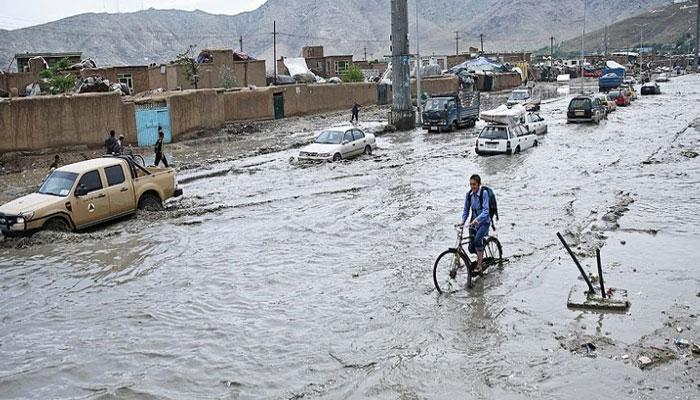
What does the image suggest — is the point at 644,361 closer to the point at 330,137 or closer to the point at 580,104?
the point at 330,137

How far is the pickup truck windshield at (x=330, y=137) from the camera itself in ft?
89.2

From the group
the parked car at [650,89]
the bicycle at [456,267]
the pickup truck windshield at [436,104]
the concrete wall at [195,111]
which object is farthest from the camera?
the parked car at [650,89]

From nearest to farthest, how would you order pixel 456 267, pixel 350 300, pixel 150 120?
1. pixel 350 300
2. pixel 456 267
3. pixel 150 120

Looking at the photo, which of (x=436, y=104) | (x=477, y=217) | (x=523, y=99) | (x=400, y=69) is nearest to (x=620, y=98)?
(x=523, y=99)

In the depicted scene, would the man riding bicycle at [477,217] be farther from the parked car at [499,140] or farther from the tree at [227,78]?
the tree at [227,78]

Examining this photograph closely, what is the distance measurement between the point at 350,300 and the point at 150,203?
8.11m

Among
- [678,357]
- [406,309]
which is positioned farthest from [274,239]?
[678,357]

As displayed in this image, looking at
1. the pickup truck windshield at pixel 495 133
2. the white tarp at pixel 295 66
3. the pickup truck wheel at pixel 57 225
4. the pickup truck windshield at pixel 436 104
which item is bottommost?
the pickup truck wheel at pixel 57 225

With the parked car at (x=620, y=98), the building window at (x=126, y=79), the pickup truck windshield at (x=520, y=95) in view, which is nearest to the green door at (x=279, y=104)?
the building window at (x=126, y=79)

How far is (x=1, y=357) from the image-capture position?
952 cm

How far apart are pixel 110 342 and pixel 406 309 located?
14.0 ft

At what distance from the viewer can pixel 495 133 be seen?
27594mm

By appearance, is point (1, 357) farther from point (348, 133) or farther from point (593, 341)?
point (348, 133)

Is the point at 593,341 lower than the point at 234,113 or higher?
lower
